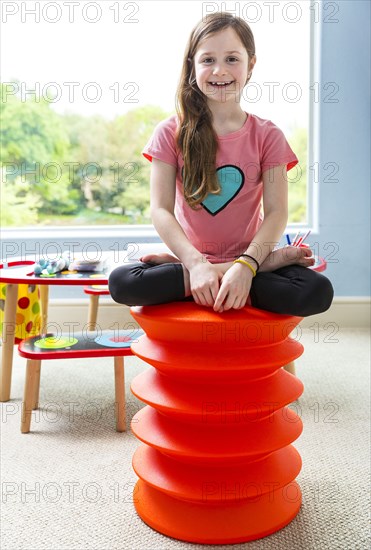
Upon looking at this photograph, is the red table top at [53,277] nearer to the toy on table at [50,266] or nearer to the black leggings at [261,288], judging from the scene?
the toy on table at [50,266]

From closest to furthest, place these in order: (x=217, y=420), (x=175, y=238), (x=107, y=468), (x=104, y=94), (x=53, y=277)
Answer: (x=217, y=420) < (x=175, y=238) < (x=107, y=468) < (x=53, y=277) < (x=104, y=94)

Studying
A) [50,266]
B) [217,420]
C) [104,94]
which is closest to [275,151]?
[217,420]

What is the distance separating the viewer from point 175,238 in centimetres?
128

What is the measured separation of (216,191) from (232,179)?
5cm

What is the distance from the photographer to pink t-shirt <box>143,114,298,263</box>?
1326 mm

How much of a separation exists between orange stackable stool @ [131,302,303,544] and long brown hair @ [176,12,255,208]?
0.25 m

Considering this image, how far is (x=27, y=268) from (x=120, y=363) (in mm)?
496

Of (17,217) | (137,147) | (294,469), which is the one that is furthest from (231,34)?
(17,217)

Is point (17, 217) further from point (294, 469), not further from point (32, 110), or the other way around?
point (294, 469)

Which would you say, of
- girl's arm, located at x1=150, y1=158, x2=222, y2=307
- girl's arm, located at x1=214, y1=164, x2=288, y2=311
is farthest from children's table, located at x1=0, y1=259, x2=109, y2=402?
girl's arm, located at x1=214, y1=164, x2=288, y2=311

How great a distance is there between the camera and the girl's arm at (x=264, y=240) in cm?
117

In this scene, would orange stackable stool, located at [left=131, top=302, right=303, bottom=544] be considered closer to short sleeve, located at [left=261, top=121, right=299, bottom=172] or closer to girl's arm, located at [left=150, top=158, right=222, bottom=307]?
girl's arm, located at [left=150, top=158, right=222, bottom=307]

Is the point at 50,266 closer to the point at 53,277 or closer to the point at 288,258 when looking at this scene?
the point at 53,277

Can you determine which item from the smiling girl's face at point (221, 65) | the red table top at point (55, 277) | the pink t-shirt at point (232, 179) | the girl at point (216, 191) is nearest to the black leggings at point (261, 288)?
the girl at point (216, 191)
